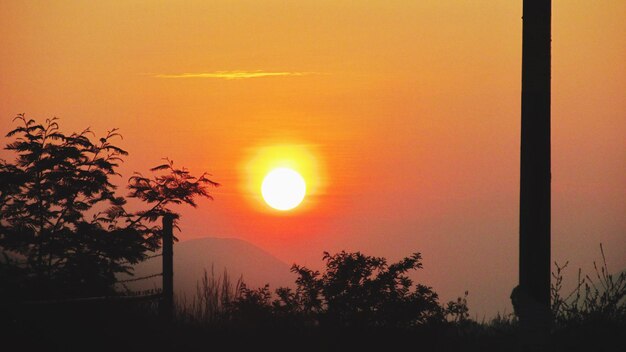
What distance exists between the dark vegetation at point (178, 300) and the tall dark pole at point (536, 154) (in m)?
2.91

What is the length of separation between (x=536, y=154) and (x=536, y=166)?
14 centimetres

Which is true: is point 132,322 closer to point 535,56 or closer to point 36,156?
point 36,156

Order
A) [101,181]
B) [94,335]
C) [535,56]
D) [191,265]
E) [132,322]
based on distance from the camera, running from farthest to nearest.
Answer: [191,265], [101,181], [132,322], [94,335], [535,56]

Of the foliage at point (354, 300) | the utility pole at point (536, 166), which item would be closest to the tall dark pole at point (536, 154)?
the utility pole at point (536, 166)

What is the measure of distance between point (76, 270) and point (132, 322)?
11.3 feet

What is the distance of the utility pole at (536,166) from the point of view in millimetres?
10359

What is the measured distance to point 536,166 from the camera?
10.4 metres

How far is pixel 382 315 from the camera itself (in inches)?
646

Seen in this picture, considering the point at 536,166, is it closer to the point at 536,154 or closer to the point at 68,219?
the point at 536,154

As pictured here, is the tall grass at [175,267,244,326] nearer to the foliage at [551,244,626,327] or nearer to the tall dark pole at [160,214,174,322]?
the tall dark pole at [160,214,174,322]

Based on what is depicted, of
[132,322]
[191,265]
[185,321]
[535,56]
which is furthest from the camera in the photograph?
[191,265]

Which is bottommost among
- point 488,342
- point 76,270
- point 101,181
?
point 488,342

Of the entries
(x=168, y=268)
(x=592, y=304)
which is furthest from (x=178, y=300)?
(x=592, y=304)

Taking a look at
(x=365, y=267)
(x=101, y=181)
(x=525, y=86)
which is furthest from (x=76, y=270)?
(x=525, y=86)
